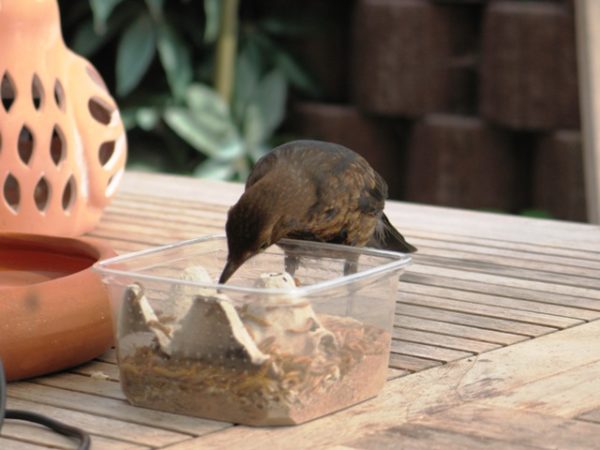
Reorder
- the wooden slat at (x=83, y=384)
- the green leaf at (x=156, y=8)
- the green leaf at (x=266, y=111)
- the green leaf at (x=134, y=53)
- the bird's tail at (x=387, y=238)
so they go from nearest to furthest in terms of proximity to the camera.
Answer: the wooden slat at (x=83, y=384)
the bird's tail at (x=387, y=238)
the green leaf at (x=156, y=8)
the green leaf at (x=134, y=53)
the green leaf at (x=266, y=111)

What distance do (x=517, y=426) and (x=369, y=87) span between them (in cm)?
372

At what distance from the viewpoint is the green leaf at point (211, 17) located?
16.7ft

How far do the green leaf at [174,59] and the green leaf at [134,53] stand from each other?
1.6 inches

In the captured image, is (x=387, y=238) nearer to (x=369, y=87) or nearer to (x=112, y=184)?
(x=112, y=184)

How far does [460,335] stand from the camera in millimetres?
2031

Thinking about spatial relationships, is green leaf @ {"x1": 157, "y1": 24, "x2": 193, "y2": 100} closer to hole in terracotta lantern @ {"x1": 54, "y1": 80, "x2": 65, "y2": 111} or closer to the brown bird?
hole in terracotta lantern @ {"x1": 54, "y1": 80, "x2": 65, "y2": 111}

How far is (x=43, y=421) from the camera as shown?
1.58 m

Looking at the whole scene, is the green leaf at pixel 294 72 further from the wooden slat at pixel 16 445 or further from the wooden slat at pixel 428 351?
the wooden slat at pixel 16 445

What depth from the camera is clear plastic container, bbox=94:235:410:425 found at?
1.56 meters

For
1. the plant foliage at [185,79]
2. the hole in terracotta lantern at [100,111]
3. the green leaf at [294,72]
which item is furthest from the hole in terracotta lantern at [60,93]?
the green leaf at [294,72]

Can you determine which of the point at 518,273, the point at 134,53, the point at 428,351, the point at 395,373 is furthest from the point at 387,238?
the point at 134,53

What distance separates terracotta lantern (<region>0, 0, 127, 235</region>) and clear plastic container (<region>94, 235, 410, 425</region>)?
0.86 meters

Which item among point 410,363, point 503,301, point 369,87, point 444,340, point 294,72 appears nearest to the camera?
point 410,363

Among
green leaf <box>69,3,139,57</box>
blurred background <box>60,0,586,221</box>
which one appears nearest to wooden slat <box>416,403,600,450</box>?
blurred background <box>60,0,586,221</box>
